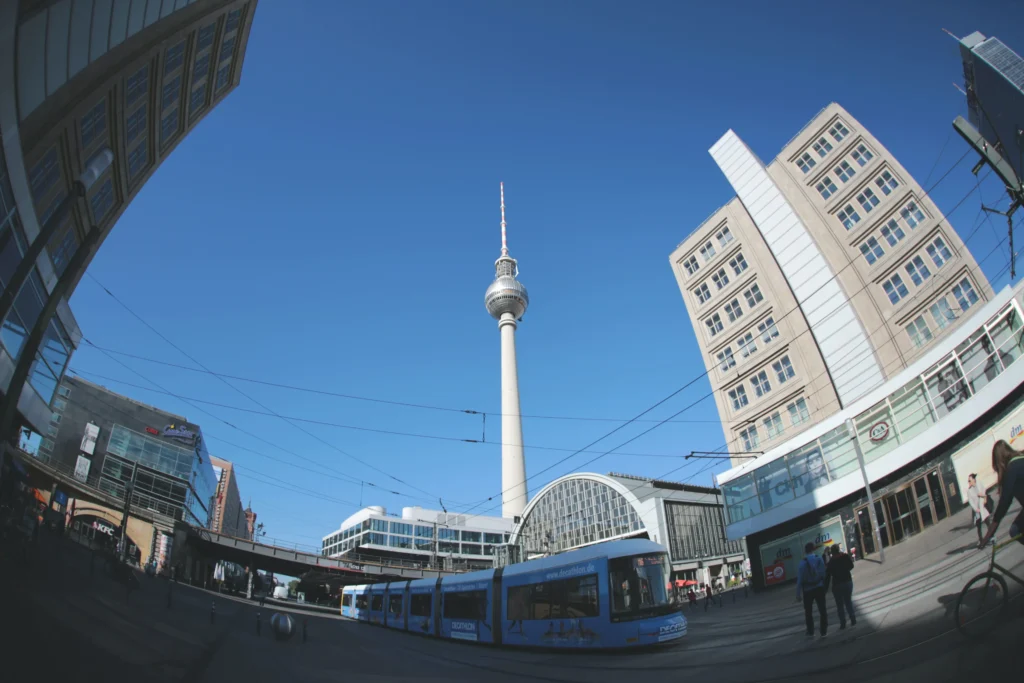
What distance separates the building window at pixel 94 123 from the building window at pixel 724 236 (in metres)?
38.2

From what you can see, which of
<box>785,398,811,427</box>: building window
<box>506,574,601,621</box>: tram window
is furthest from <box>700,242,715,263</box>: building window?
<box>506,574,601,621</box>: tram window

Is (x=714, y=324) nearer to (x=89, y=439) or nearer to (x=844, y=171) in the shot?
(x=844, y=171)

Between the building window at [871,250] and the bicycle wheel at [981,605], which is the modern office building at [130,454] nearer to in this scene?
the bicycle wheel at [981,605]

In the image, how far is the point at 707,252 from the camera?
4109cm

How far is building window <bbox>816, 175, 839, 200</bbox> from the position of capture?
112 ft

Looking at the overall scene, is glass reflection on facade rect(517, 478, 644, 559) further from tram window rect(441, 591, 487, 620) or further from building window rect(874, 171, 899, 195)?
building window rect(874, 171, 899, 195)

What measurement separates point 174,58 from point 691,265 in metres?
36.8

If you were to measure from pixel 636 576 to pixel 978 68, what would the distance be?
75.8ft

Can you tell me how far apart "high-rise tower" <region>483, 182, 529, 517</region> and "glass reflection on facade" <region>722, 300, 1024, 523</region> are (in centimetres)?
4841

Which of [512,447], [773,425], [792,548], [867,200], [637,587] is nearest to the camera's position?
[637,587]

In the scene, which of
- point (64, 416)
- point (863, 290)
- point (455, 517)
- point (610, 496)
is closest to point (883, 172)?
point (863, 290)

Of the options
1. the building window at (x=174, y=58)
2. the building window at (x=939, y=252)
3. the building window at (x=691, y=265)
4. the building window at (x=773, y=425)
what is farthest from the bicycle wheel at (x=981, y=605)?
the building window at (x=691, y=265)

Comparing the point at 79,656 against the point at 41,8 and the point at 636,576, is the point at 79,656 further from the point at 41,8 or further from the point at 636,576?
the point at 41,8

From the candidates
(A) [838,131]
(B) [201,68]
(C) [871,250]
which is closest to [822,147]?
(A) [838,131]
